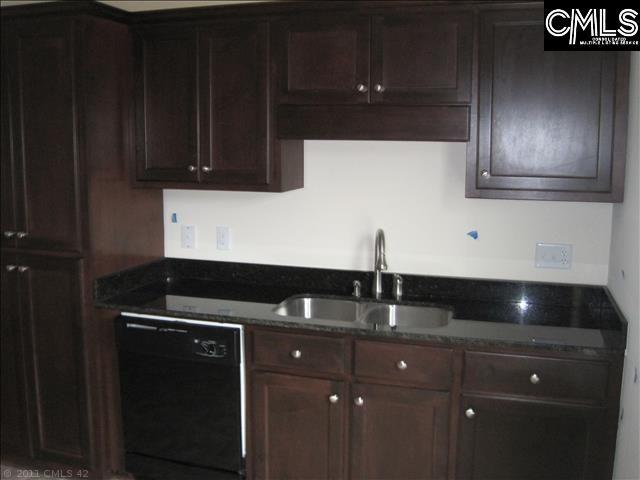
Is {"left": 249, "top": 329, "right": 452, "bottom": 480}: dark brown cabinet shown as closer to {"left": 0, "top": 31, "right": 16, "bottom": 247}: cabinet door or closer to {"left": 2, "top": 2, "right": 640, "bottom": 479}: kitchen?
{"left": 2, "top": 2, "right": 640, "bottom": 479}: kitchen

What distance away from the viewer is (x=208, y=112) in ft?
9.29

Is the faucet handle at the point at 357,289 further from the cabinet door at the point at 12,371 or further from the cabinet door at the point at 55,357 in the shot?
the cabinet door at the point at 12,371

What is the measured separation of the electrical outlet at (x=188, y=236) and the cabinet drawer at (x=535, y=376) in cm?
153

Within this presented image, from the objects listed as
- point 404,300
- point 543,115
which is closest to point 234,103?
point 404,300

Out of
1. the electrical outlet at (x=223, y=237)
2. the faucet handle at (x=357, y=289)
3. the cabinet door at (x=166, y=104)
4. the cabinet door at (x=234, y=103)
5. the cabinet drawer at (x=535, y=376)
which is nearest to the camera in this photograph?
the cabinet drawer at (x=535, y=376)

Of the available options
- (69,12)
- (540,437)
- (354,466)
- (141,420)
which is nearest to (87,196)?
(69,12)

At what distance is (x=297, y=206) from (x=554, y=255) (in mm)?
1164

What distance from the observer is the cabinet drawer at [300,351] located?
99.5 inches

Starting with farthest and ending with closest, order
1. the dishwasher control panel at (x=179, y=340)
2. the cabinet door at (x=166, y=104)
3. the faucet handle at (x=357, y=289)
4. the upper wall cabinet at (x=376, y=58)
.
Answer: the faucet handle at (x=357, y=289)
the cabinet door at (x=166, y=104)
the dishwasher control panel at (x=179, y=340)
the upper wall cabinet at (x=376, y=58)

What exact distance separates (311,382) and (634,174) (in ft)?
4.56

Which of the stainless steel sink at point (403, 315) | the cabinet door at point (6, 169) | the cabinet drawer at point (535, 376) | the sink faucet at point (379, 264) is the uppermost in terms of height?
the cabinet door at point (6, 169)

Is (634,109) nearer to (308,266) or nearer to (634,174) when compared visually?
(634,174)

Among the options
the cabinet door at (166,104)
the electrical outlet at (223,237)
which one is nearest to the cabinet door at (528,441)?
the electrical outlet at (223,237)

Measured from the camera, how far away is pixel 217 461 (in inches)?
108
